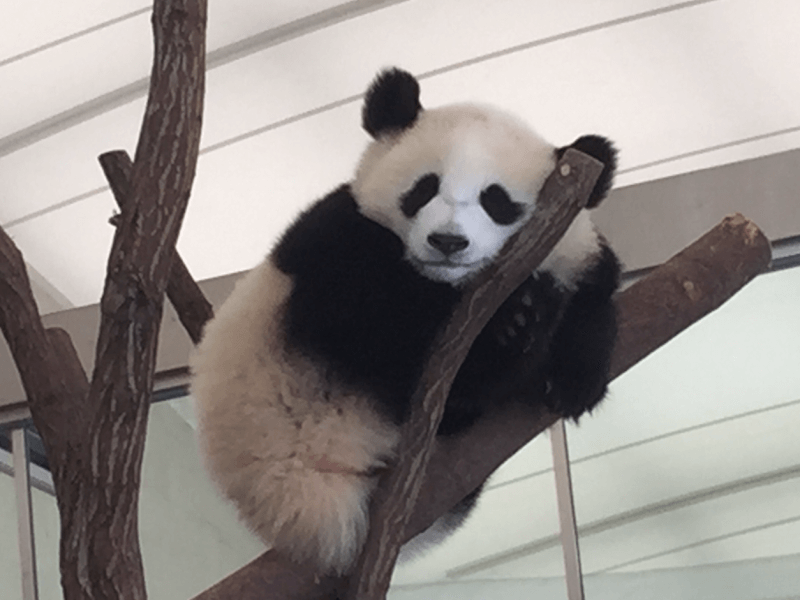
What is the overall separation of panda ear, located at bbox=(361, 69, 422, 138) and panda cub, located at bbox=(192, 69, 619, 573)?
99mm

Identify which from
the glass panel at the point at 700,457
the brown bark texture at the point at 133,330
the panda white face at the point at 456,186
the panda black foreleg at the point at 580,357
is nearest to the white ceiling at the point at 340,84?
the glass panel at the point at 700,457

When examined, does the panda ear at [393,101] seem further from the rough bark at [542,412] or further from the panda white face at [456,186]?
the rough bark at [542,412]

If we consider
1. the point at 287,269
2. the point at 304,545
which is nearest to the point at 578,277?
the point at 287,269

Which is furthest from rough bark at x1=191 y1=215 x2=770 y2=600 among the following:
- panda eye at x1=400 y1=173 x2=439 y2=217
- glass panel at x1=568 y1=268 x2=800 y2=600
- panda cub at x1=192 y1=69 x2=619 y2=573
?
glass panel at x1=568 y1=268 x2=800 y2=600

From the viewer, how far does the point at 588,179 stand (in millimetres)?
1466

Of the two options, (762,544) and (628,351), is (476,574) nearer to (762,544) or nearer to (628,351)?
(762,544)

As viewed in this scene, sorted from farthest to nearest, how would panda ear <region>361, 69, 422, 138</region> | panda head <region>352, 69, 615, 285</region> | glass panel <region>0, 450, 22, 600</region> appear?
glass panel <region>0, 450, 22, 600</region>, panda ear <region>361, 69, 422, 138</region>, panda head <region>352, 69, 615, 285</region>

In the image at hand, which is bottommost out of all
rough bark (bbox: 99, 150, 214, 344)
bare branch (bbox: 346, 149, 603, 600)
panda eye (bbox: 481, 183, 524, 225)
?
bare branch (bbox: 346, 149, 603, 600)

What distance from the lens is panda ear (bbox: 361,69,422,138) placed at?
2.05 m

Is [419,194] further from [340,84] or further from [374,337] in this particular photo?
[340,84]

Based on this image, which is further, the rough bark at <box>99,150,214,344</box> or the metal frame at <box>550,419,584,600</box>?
the metal frame at <box>550,419,584,600</box>

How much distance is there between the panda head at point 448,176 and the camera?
182 cm

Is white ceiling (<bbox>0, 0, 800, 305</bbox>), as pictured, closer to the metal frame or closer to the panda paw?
the metal frame

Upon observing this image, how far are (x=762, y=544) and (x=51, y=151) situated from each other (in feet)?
8.38
